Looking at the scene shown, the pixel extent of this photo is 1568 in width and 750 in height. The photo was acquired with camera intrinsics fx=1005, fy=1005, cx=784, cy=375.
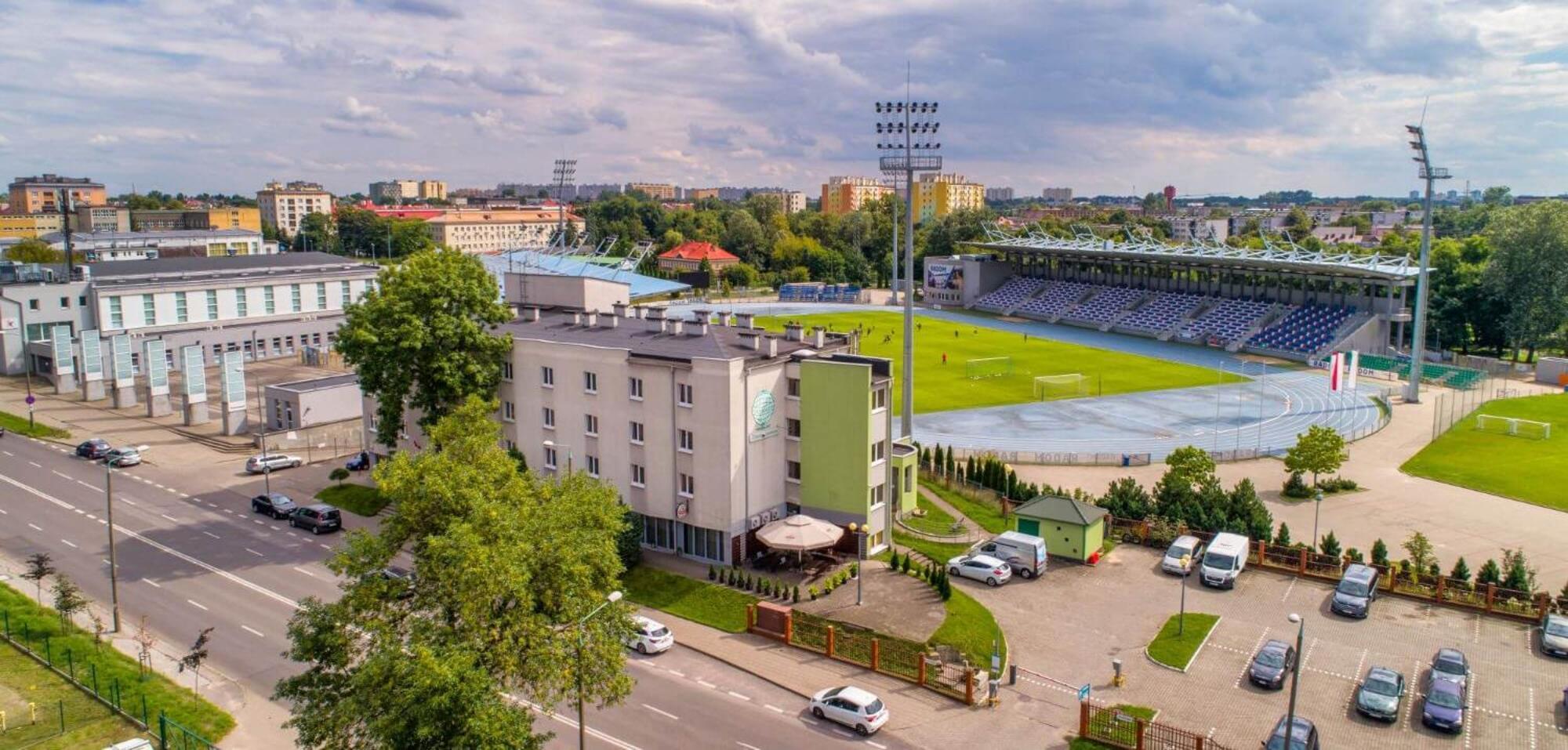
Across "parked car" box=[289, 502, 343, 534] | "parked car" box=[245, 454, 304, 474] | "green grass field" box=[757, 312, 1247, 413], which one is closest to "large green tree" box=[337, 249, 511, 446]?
"parked car" box=[289, 502, 343, 534]

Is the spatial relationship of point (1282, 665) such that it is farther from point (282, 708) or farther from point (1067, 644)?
point (282, 708)

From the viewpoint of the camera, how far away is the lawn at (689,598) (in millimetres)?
32281

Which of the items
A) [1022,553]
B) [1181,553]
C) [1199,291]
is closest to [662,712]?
[1022,553]

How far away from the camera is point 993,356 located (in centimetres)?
9112

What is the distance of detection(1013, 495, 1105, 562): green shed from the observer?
3672cm

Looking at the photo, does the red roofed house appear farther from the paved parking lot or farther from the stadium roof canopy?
the paved parking lot

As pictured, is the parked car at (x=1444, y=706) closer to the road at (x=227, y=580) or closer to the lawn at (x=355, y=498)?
the road at (x=227, y=580)

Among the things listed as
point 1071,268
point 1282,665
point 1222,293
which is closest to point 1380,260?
point 1222,293

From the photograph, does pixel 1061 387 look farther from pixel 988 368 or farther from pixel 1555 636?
pixel 1555 636

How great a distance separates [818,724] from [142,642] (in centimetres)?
1905

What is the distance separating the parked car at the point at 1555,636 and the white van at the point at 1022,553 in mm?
14515

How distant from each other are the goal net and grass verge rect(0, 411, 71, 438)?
59.8 meters

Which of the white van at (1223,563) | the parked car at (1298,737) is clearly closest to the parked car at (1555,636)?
the white van at (1223,563)

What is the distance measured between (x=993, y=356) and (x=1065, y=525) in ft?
181
